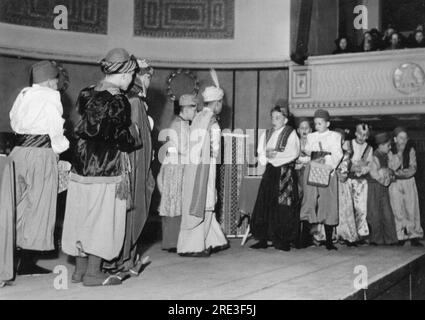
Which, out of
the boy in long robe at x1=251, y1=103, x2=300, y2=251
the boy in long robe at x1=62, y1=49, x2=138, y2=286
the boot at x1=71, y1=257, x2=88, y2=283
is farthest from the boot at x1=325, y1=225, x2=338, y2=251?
the boot at x1=71, y1=257, x2=88, y2=283

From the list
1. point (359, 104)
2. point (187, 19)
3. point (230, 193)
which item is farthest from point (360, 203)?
point (187, 19)

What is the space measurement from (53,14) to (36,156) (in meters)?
3.97

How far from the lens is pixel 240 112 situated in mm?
7996

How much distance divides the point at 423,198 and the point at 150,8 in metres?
4.85

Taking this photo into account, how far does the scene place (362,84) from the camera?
7707mm

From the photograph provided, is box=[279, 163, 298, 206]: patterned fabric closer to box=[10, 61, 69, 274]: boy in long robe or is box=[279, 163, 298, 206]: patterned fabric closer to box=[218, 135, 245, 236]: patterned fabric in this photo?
box=[218, 135, 245, 236]: patterned fabric

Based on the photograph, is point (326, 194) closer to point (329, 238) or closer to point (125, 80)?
point (329, 238)

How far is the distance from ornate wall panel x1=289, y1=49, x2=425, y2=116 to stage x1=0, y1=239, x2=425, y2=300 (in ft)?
9.21

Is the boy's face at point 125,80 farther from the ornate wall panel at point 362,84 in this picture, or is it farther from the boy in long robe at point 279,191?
the ornate wall panel at point 362,84

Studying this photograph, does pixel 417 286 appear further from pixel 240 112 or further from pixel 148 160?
pixel 240 112

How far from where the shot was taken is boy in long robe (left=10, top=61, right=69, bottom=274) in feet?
12.0
